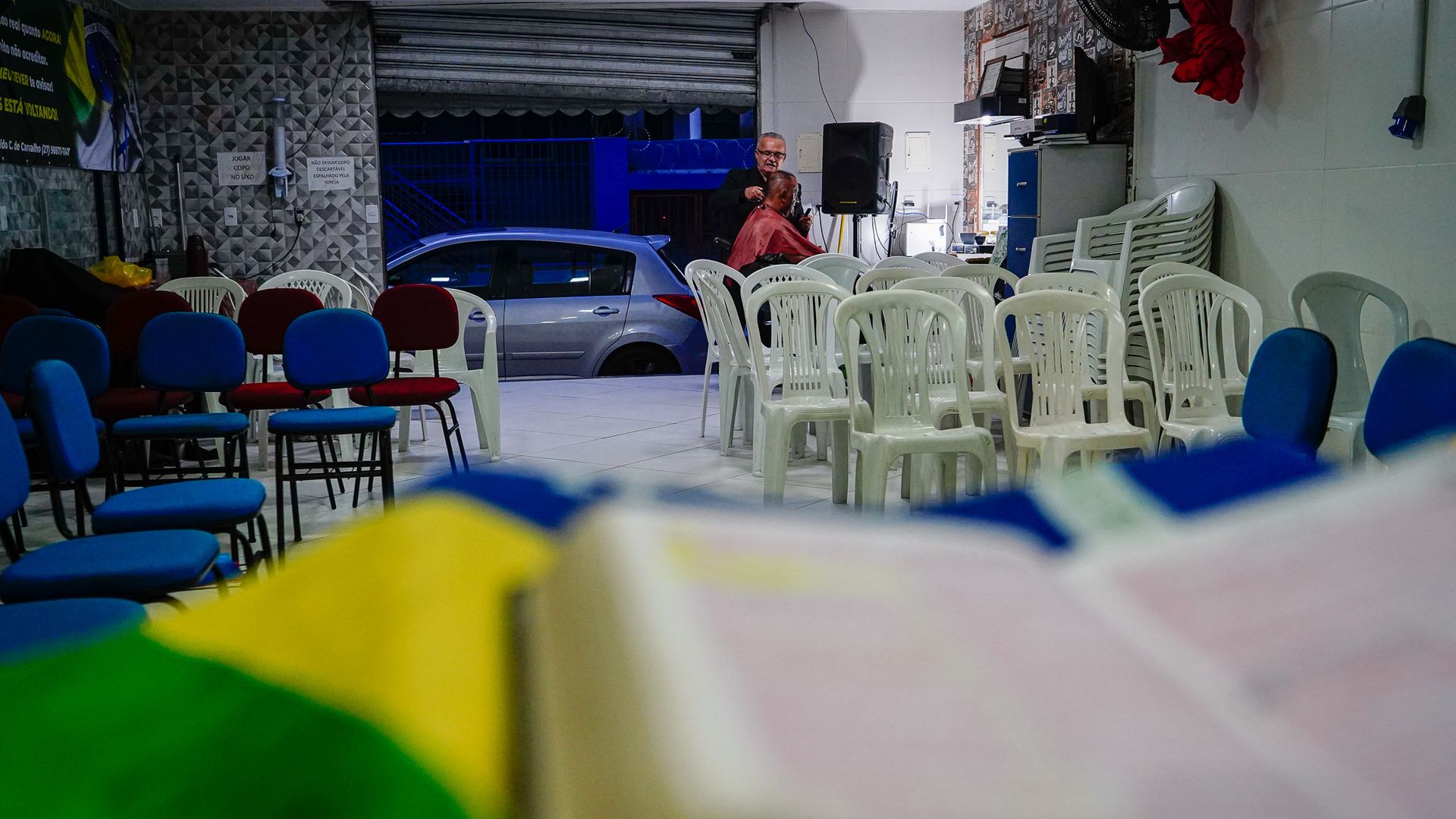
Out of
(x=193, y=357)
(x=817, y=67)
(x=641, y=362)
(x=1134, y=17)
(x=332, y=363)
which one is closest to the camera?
(x=193, y=357)

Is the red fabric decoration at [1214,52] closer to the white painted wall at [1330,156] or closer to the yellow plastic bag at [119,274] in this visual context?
the white painted wall at [1330,156]

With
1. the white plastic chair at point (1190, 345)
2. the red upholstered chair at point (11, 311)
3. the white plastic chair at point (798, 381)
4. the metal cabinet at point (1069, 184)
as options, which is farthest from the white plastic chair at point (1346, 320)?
the red upholstered chair at point (11, 311)

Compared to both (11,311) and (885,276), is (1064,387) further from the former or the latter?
(11,311)

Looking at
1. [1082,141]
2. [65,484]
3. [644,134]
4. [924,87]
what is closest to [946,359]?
[1082,141]

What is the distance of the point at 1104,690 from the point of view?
0.30m

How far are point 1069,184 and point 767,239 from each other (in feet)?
7.98

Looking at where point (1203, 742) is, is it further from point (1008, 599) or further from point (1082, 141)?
point (1082, 141)

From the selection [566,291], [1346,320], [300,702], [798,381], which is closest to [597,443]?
[798,381]

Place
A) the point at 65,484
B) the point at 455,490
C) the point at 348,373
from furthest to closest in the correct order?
the point at 348,373
the point at 65,484
the point at 455,490

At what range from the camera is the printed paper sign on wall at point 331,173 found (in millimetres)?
8438

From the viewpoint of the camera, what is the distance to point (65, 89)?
6688mm

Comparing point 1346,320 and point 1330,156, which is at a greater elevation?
point 1330,156

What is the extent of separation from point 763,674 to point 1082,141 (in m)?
6.60

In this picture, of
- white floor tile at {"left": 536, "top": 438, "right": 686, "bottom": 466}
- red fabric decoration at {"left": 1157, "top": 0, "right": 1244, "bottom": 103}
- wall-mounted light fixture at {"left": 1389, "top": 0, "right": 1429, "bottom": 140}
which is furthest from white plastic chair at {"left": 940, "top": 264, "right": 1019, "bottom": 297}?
wall-mounted light fixture at {"left": 1389, "top": 0, "right": 1429, "bottom": 140}
